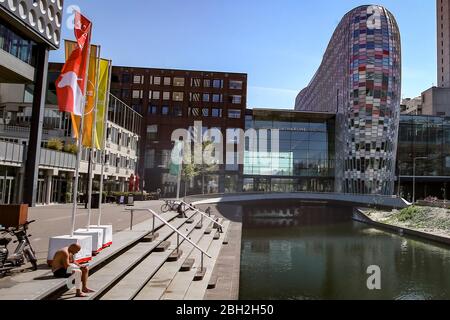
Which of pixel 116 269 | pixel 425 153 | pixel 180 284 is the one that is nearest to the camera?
pixel 116 269

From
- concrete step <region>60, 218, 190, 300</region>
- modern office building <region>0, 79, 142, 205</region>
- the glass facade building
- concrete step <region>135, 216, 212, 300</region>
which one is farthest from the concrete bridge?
concrete step <region>135, 216, 212, 300</region>

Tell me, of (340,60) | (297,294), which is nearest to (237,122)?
(340,60)

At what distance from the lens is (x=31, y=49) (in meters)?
33.4

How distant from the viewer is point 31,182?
107 feet

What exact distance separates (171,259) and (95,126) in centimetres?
563

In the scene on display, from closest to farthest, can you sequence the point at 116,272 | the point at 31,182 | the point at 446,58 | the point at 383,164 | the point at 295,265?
the point at 116,272
the point at 295,265
the point at 31,182
the point at 383,164
the point at 446,58

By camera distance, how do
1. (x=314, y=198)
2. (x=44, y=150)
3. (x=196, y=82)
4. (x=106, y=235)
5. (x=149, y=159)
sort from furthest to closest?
1. (x=196, y=82)
2. (x=149, y=159)
3. (x=314, y=198)
4. (x=44, y=150)
5. (x=106, y=235)

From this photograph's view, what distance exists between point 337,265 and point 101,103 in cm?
1599

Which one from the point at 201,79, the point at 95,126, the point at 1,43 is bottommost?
the point at 95,126

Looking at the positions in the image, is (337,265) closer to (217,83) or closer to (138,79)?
(217,83)

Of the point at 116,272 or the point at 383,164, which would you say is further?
the point at 383,164

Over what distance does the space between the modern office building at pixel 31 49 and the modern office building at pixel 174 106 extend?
37990mm

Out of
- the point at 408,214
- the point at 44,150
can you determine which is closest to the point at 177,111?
the point at 44,150

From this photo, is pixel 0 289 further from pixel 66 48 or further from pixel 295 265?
pixel 295 265
